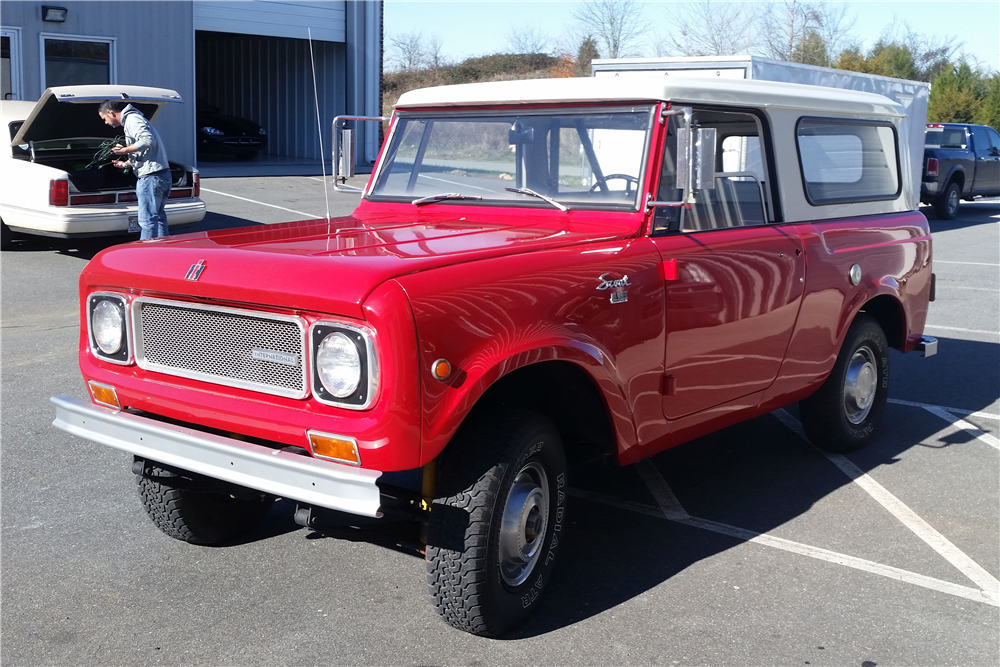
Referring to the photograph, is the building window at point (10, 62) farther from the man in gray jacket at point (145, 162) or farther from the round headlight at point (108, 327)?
the round headlight at point (108, 327)

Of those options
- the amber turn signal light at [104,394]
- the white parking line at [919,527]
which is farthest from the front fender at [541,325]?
the white parking line at [919,527]

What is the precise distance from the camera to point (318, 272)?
129 inches

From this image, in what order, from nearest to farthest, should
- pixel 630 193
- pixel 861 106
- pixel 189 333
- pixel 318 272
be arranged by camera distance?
1. pixel 318 272
2. pixel 189 333
3. pixel 630 193
4. pixel 861 106

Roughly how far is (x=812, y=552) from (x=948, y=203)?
63.8 ft

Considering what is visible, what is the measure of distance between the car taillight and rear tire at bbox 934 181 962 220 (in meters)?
17.6

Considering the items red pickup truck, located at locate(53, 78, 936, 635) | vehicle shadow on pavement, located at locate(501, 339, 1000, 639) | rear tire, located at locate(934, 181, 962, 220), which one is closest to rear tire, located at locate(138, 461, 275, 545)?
red pickup truck, located at locate(53, 78, 936, 635)

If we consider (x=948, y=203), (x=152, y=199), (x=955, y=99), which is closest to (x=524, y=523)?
(x=152, y=199)

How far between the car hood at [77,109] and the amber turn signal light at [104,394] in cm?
741

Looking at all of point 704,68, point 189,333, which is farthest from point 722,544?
point 704,68

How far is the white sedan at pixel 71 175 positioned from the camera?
35.1ft

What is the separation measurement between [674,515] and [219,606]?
2156 millimetres

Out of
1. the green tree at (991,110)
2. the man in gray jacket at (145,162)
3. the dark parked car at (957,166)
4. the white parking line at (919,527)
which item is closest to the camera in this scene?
the white parking line at (919,527)

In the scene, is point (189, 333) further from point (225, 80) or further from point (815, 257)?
point (225, 80)

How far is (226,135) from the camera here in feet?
76.3
